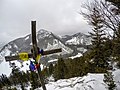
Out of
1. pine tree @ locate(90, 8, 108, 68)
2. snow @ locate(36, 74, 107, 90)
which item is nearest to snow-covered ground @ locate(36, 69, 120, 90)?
snow @ locate(36, 74, 107, 90)

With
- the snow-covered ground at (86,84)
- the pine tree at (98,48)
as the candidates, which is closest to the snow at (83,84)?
the snow-covered ground at (86,84)

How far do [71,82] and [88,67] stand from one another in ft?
55.8

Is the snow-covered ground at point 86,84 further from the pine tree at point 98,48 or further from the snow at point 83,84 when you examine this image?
the pine tree at point 98,48

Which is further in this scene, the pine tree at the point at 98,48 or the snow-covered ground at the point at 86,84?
the pine tree at the point at 98,48

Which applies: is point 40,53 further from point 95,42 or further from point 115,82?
point 95,42

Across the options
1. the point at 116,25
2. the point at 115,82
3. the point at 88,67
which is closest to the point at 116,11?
the point at 116,25

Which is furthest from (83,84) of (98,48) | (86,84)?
(98,48)

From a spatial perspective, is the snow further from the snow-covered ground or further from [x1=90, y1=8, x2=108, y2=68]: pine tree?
[x1=90, y1=8, x2=108, y2=68]: pine tree

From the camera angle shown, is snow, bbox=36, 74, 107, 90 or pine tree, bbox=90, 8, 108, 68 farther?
pine tree, bbox=90, 8, 108, 68

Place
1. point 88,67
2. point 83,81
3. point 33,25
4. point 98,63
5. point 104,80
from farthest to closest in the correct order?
1. point 88,67
2. point 98,63
3. point 83,81
4. point 104,80
5. point 33,25

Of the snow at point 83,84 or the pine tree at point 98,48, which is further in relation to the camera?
the pine tree at point 98,48

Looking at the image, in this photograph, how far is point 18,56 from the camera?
962cm

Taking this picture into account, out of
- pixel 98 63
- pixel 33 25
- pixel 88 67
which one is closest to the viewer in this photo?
pixel 33 25

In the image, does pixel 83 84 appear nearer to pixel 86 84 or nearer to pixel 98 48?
pixel 86 84
